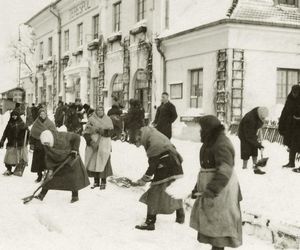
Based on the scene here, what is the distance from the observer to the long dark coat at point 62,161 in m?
8.68

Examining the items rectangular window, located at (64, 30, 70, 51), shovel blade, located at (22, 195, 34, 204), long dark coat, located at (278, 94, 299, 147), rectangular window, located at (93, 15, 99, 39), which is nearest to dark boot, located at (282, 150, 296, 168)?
long dark coat, located at (278, 94, 299, 147)

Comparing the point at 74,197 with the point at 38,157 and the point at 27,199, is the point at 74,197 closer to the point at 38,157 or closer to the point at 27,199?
the point at 27,199

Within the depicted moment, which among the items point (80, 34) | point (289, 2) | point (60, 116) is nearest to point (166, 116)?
point (289, 2)

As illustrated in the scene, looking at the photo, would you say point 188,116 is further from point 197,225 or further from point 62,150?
point 197,225

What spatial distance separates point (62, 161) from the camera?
8727 mm

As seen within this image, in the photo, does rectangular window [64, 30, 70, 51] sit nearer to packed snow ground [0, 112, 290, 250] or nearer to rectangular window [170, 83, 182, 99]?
rectangular window [170, 83, 182, 99]

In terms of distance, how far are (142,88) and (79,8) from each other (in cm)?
857

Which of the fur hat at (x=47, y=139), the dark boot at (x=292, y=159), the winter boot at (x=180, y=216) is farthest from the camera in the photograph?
the dark boot at (x=292, y=159)

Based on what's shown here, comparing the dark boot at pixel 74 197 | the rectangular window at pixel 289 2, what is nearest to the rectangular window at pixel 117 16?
the rectangular window at pixel 289 2

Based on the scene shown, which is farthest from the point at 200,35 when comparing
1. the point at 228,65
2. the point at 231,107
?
the point at 231,107

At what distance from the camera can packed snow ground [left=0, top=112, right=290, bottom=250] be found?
20.4 ft

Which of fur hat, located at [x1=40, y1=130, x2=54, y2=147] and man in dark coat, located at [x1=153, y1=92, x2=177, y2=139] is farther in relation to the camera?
man in dark coat, located at [x1=153, y1=92, x2=177, y2=139]

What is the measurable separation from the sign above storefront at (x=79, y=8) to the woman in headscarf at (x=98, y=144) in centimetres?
1603

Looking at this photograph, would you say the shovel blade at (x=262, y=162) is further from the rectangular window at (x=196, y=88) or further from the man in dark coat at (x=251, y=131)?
the rectangular window at (x=196, y=88)
